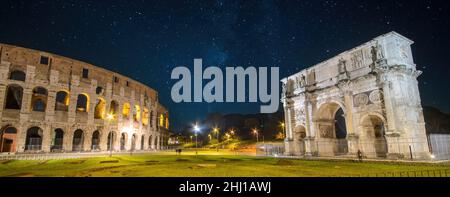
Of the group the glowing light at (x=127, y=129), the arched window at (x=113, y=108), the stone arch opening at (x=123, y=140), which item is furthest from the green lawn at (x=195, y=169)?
the stone arch opening at (x=123, y=140)

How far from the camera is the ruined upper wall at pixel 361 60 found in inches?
833

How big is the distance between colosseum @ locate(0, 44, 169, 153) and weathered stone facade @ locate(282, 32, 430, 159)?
25.9 metres

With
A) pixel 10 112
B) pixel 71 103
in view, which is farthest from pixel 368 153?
pixel 10 112

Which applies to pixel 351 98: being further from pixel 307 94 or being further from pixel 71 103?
pixel 71 103

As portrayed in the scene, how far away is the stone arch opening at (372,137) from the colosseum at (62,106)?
2990cm

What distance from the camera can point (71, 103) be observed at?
105ft

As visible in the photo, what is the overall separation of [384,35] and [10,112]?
41.5 metres

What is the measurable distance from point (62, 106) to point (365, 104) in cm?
4264

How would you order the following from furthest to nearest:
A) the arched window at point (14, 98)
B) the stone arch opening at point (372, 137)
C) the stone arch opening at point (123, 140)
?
the stone arch opening at point (123, 140) → the arched window at point (14, 98) → the stone arch opening at point (372, 137)

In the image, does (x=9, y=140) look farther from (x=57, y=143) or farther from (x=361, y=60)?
(x=361, y=60)

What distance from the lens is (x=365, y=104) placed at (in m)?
23.0

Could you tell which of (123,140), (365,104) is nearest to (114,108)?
(123,140)

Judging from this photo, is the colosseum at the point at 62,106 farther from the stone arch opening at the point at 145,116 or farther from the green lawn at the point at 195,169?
the green lawn at the point at 195,169

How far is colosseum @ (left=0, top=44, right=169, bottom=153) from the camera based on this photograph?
28125 mm
